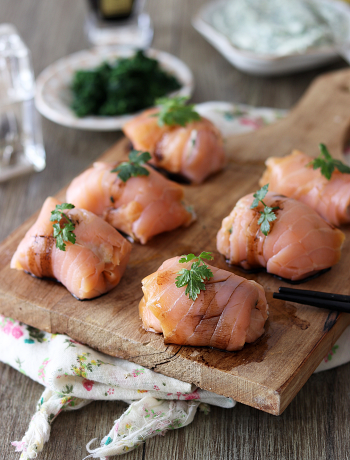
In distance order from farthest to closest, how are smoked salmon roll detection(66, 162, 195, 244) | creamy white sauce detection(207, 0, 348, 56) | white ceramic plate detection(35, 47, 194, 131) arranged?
1. creamy white sauce detection(207, 0, 348, 56)
2. white ceramic plate detection(35, 47, 194, 131)
3. smoked salmon roll detection(66, 162, 195, 244)

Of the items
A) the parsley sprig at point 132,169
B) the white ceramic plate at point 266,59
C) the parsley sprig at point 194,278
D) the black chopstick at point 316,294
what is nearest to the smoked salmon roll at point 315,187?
the black chopstick at point 316,294

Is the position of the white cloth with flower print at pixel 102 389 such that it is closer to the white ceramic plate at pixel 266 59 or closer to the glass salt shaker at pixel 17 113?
the glass salt shaker at pixel 17 113

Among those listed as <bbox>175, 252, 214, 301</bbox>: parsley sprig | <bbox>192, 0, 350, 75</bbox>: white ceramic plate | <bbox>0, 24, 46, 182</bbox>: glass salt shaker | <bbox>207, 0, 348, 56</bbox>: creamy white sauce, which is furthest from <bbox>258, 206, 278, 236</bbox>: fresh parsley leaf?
<bbox>207, 0, 348, 56</bbox>: creamy white sauce

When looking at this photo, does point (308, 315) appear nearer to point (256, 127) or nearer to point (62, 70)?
point (256, 127)

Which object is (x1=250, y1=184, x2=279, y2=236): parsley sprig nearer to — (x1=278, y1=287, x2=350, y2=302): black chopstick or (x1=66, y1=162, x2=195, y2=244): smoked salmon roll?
(x1=278, y1=287, x2=350, y2=302): black chopstick

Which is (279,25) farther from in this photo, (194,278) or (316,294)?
(194,278)

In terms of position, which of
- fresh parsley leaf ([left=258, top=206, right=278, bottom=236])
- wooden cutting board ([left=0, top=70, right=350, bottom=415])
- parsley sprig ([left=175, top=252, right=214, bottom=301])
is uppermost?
fresh parsley leaf ([left=258, top=206, right=278, bottom=236])

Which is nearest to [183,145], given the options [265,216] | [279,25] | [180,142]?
[180,142]

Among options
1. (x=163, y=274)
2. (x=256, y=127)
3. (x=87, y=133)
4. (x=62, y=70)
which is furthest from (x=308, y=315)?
(x=62, y=70)
